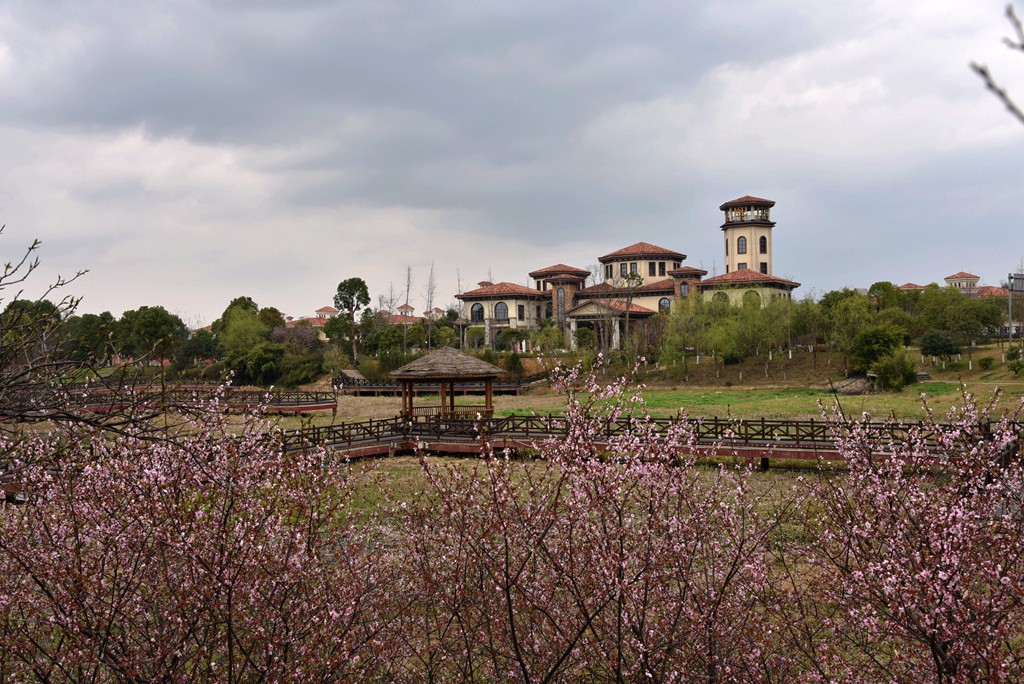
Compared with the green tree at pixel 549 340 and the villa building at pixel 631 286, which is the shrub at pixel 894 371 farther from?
the villa building at pixel 631 286

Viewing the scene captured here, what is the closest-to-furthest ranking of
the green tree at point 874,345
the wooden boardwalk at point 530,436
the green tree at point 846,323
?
1. the wooden boardwalk at point 530,436
2. the green tree at point 874,345
3. the green tree at point 846,323

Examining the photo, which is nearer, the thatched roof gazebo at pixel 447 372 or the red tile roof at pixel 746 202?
the thatched roof gazebo at pixel 447 372

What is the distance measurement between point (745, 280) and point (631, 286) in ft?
38.2

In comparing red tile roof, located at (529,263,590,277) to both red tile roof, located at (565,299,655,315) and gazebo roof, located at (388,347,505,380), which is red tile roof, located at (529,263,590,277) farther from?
gazebo roof, located at (388,347,505,380)

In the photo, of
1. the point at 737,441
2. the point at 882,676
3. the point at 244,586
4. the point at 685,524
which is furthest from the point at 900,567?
the point at 737,441

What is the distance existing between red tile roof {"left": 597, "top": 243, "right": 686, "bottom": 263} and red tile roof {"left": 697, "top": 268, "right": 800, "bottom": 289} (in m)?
10.8

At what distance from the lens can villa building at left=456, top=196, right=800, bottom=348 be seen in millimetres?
85375

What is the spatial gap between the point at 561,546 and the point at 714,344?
192 ft

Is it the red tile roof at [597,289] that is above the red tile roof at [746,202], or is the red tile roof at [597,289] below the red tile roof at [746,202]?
below

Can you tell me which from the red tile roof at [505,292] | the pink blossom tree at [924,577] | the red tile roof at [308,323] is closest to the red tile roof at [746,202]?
the red tile roof at [505,292]

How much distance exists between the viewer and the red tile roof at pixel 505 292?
93250 mm

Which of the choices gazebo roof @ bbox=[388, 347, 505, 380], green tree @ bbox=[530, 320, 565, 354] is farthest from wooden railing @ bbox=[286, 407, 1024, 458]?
green tree @ bbox=[530, 320, 565, 354]

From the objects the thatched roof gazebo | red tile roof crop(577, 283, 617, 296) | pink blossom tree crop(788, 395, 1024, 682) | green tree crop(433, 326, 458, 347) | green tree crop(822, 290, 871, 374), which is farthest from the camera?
red tile roof crop(577, 283, 617, 296)

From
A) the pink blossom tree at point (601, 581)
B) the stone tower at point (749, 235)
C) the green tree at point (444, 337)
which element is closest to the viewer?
the pink blossom tree at point (601, 581)
